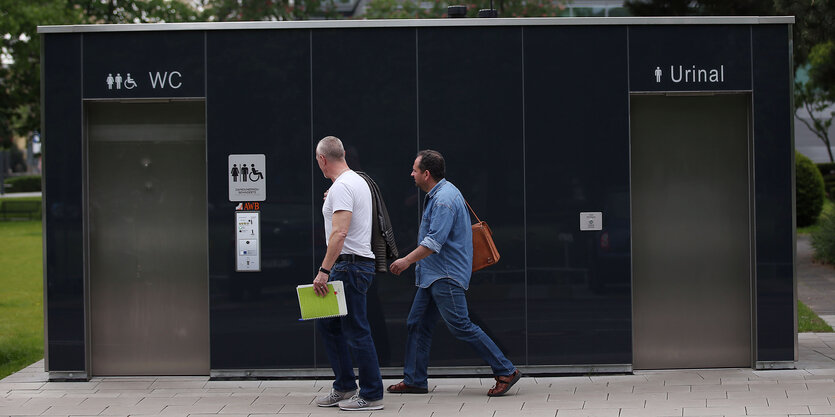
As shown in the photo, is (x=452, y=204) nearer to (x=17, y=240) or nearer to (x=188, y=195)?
(x=188, y=195)

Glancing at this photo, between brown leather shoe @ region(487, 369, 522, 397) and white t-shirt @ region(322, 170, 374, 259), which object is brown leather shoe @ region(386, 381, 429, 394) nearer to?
brown leather shoe @ region(487, 369, 522, 397)

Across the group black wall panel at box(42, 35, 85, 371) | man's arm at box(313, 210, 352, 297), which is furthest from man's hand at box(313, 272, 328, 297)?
black wall panel at box(42, 35, 85, 371)

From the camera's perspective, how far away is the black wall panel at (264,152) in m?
7.59

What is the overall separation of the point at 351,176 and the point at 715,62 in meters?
3.27

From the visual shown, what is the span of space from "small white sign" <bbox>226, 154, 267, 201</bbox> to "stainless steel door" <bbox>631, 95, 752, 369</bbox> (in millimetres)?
3076

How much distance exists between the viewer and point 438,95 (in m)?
7.60

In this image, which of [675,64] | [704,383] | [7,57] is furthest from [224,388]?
[7,57]

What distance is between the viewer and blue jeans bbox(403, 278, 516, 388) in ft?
21.9

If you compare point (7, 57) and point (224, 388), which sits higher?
point (7, 57)

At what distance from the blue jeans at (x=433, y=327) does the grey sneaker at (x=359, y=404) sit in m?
0.57

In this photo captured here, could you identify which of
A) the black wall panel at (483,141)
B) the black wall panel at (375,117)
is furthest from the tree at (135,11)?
the black wall panel at (483,141)

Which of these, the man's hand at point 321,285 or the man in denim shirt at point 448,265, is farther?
the man in denim shirt at point 448,265

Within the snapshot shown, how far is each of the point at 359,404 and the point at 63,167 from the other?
318 cm

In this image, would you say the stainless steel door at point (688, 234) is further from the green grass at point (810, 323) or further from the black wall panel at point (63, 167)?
the black wall panel at point (63, 167)
